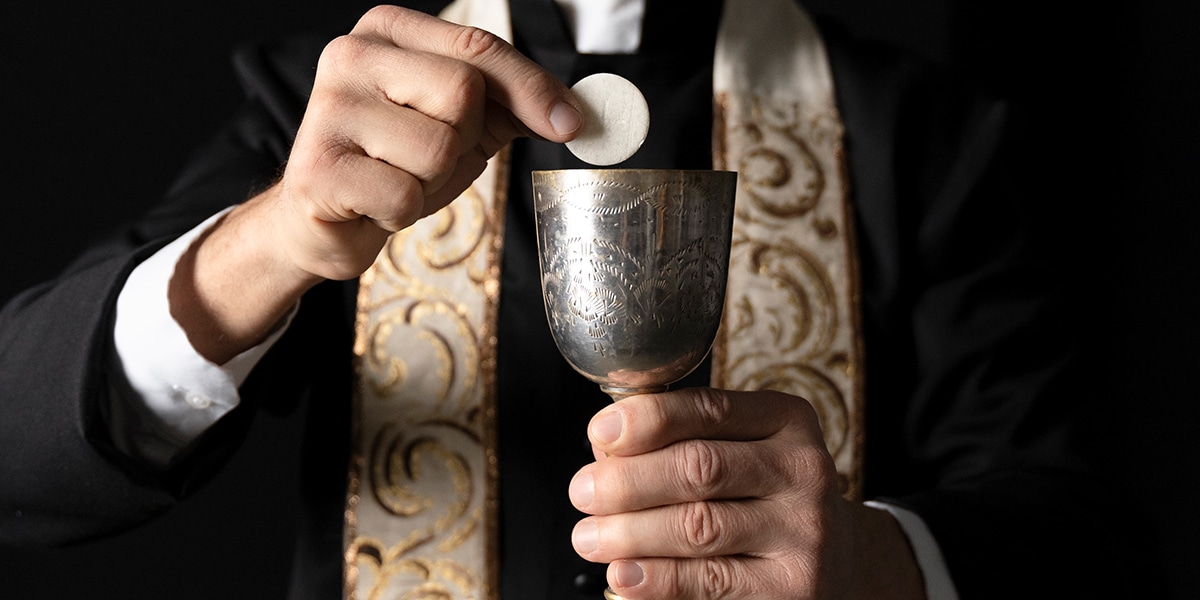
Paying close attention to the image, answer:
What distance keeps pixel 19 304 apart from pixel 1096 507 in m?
1.44

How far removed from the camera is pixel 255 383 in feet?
4.64

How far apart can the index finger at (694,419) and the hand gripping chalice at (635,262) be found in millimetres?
31

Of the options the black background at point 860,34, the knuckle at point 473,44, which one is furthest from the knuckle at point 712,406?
the black background at point 860,34

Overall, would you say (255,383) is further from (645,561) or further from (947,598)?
(947,598)

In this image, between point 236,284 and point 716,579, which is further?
point 236,284

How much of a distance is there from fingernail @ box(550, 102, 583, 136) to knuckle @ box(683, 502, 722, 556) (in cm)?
35

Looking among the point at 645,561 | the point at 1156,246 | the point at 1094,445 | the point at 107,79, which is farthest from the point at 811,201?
the point at 107,79

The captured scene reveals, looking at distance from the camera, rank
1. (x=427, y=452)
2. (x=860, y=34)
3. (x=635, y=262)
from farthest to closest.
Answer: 1. (x=860, y=34)
2. (x=427, y=452)
3. (x=635, y=262)

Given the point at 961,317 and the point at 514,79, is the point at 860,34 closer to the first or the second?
the point at 961,317

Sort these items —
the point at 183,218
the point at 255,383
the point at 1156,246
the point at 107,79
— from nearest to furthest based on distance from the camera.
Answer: the point at 255,383 < the point at 183,218 < the point at 107,79 < the point at 1156,246

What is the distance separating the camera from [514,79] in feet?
3.13

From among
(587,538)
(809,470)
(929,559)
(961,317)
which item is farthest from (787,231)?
(587,538)

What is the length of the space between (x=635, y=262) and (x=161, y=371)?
0.65 meters

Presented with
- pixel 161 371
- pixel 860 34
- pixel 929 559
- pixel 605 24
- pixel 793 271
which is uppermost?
pixel 860 34
